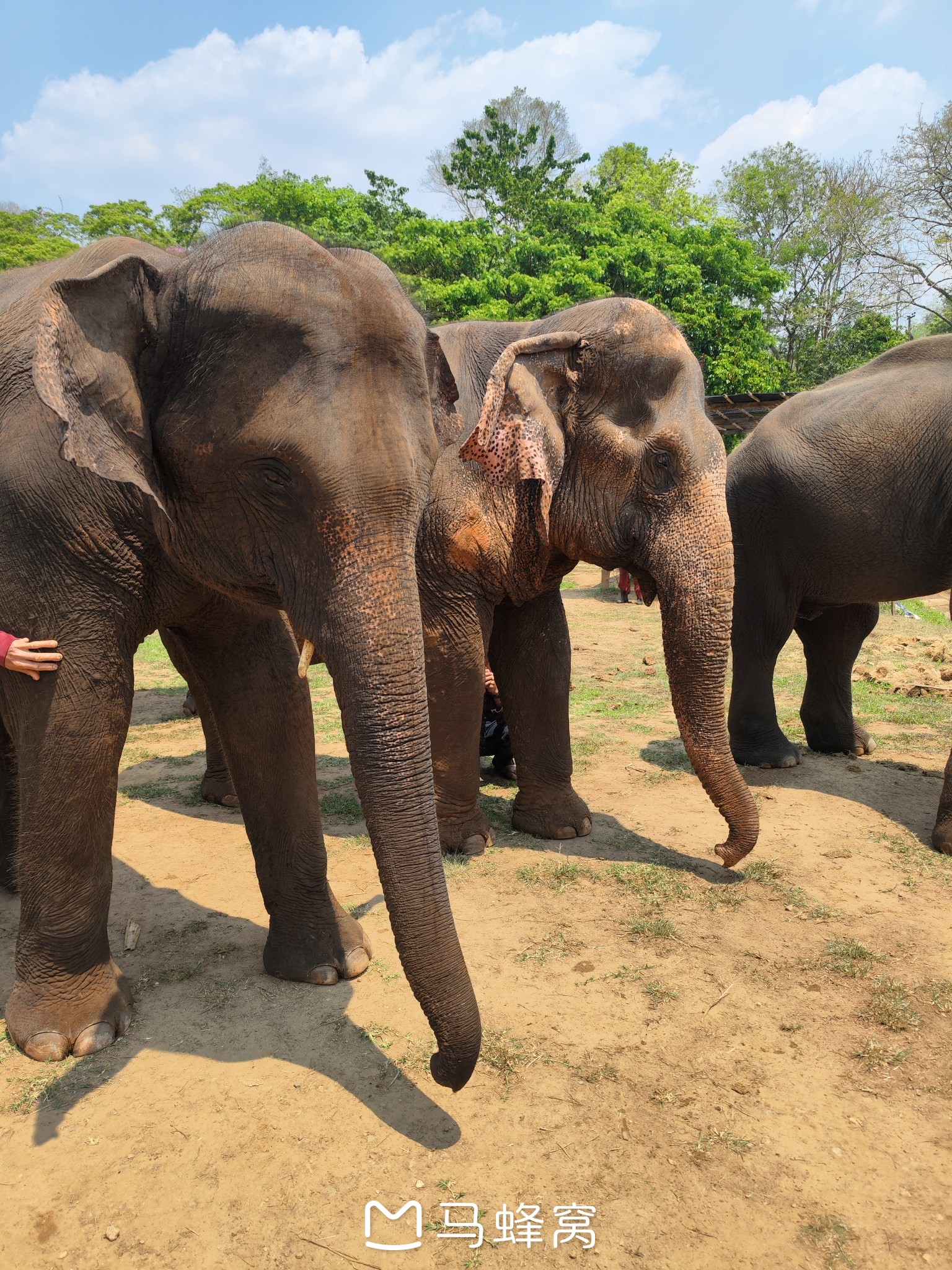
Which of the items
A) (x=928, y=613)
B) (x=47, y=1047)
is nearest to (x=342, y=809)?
(x=47, y=1047)

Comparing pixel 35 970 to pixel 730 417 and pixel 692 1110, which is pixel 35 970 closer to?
pixel 692 1110

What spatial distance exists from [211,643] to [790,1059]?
7.60 ft

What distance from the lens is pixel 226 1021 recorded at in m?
3.24

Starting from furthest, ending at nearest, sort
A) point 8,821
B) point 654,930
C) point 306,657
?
point 8,821 < point 306,657 < point 654,930

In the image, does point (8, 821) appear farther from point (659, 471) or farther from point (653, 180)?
point (653, 180)

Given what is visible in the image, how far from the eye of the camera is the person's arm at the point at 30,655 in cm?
282

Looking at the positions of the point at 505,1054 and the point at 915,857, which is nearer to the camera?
the point at 505,1054

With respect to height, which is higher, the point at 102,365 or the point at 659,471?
the point at 102,365

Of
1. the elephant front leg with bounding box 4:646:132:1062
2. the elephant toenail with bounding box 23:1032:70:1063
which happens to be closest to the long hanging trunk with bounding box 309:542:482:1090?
the elephant front leg with bounding box 4:646:132:1062

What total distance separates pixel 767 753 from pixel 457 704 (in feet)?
8.27

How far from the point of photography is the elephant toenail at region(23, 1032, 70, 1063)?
3.03 m

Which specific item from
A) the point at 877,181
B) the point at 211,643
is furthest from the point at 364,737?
the point at 877,181

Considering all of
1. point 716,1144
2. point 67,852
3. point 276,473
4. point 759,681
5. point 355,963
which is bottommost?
point 355,963

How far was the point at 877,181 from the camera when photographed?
31.9 metres
